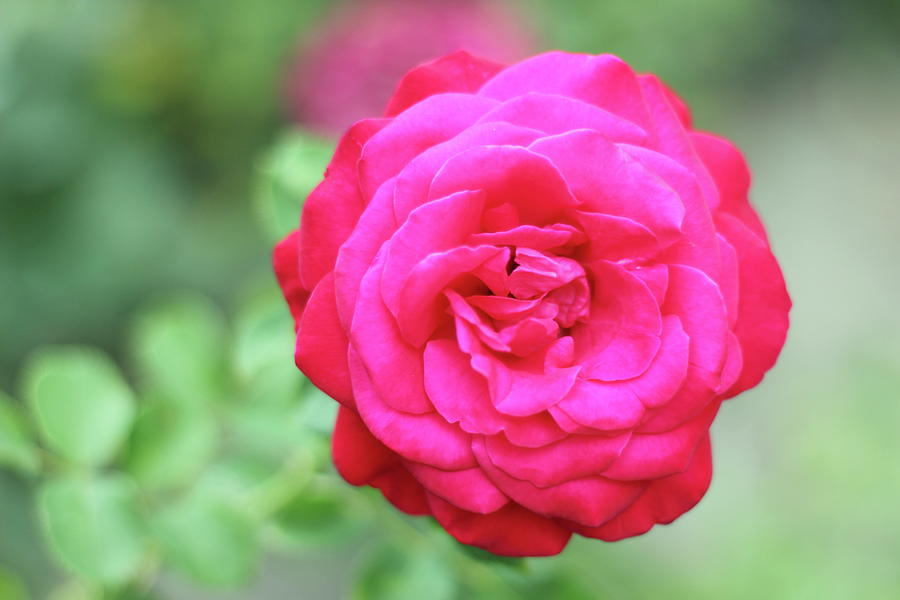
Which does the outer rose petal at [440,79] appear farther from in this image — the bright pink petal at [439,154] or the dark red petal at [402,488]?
the dark red petal at [402,488]

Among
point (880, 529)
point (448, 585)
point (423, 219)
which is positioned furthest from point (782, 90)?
point (423, 219)

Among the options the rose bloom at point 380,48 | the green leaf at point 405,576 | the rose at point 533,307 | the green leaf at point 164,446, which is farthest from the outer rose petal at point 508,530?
the rose bloom at point 380,48

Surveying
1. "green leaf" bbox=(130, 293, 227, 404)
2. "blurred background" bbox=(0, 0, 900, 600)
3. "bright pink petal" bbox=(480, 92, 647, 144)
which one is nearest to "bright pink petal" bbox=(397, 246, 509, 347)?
"bright pink petal" bbox=(480, 92, 647, 144)

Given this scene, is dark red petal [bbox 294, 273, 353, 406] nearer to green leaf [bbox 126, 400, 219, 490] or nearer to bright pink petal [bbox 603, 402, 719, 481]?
bright pink petal [bbox 603, 402, 719, 481]

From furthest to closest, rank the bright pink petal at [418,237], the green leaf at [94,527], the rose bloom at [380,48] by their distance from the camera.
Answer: the rose bloom at [380,48]
the green leaf at [94,527]
the bright pink petal at [418,237]

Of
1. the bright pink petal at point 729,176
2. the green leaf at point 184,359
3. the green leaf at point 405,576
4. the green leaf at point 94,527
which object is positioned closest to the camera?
the bright pink petal at point 729,176

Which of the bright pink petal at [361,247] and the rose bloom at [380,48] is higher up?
the bright pink petal at [361,247]

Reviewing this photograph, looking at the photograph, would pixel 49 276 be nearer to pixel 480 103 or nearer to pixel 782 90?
pixel 480 103
